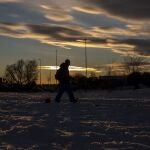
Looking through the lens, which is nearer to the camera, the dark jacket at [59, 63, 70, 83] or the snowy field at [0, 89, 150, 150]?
the snowy field at [0, 89, 150, 150]

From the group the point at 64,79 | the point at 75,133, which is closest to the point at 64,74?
the point at 64,79

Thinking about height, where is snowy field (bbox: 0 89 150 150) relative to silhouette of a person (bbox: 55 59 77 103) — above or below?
below

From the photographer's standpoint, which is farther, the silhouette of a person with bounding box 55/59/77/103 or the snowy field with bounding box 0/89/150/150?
the silhouette of a person with bounding box 55/59/77/103

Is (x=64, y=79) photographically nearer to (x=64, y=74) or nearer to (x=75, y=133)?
(x=64, y=74)

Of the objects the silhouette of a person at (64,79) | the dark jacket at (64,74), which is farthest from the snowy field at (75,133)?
the dark jacket at (64,74)

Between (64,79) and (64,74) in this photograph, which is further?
(64,79)

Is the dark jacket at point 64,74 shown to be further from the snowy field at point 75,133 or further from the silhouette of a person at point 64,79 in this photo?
the snowy field at point 75,133

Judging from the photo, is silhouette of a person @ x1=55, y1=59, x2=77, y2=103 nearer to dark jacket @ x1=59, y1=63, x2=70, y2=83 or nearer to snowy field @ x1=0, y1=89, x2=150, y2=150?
dark jacket @ x1=59, y1=63, x2=70, y2=83

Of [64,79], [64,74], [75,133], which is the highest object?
[64,74]

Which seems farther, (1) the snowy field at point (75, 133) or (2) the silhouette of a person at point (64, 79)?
(2) the silhouette of a person at point (64, 79)

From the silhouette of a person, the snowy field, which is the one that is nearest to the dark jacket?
the silhouette of a person

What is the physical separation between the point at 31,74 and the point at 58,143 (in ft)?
427

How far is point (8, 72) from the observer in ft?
473

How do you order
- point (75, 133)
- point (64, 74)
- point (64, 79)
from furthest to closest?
point (64, 79), point (64, 74), point (75, 133)
